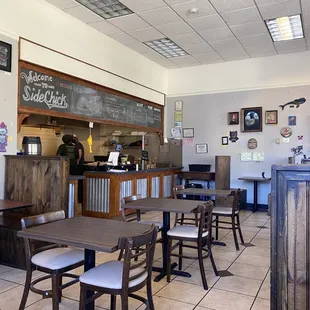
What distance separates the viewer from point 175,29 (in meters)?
5.99

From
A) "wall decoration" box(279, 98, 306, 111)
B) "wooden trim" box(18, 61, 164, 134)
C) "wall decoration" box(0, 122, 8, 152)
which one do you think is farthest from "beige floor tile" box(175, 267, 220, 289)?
"wall decoration" box(279, 98, 306, 111)

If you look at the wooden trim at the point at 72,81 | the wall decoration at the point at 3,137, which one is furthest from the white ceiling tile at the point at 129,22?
the wall decoration at the point at 3,137

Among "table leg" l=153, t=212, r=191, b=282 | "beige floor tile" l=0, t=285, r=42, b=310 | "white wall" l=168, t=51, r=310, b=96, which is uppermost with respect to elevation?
"white wall" l=168, t=51, r=310, b=96

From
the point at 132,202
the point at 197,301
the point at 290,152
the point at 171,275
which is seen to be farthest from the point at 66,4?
the point at 290,152

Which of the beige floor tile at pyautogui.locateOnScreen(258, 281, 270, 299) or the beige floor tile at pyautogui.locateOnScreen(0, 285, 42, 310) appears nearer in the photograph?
the beige floor tile at pyautogui.locateOnScreen(0, 285, 42, 310)

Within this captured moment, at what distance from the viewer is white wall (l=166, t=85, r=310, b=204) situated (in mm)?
7273

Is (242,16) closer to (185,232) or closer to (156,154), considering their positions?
(185,232)

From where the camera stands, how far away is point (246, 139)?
782cm

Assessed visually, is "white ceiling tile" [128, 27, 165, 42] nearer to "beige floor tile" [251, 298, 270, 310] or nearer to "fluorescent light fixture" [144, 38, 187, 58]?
"fluorescent light fixture" [144, 38, 187, 58]

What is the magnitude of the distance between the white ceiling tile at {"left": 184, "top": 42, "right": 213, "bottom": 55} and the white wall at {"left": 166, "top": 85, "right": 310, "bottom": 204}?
1.33 metres

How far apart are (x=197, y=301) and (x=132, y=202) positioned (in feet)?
4.40

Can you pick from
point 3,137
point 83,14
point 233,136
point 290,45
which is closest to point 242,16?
point 290,45

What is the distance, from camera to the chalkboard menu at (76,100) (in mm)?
4695

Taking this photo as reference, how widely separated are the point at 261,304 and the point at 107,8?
15.7 ft
